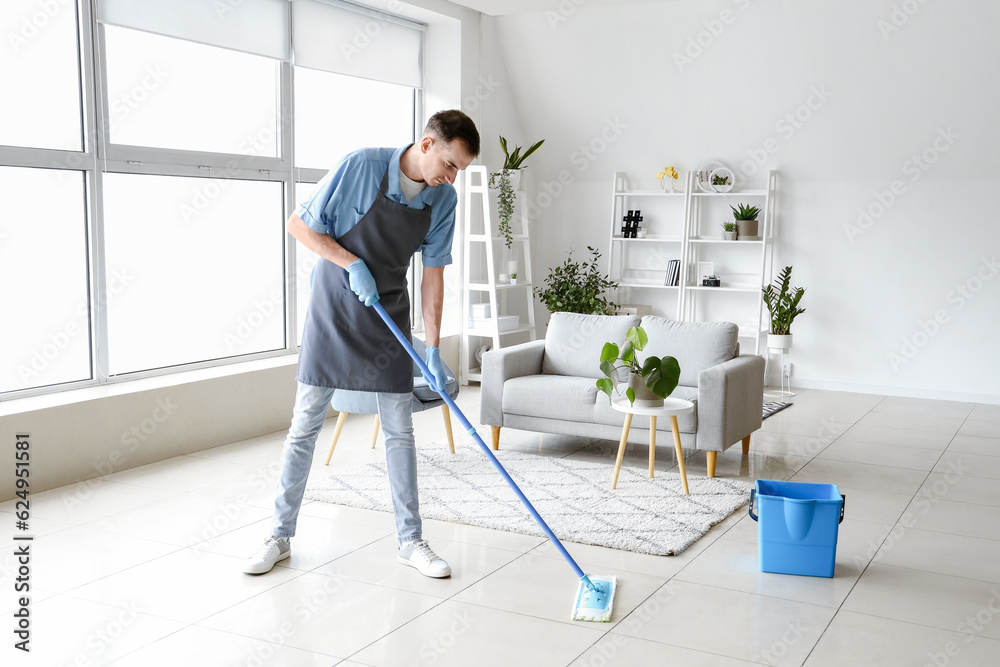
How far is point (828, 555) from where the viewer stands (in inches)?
116

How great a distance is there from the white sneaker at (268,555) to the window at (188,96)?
2352 mm

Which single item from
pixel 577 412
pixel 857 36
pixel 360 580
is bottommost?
pixel 360 580

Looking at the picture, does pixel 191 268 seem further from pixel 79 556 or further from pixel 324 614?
pixel 324 614

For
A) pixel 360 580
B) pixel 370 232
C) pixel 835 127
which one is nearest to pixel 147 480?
pixel 360 580

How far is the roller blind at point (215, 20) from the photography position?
4.28m

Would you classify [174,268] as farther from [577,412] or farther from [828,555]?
[828,555]

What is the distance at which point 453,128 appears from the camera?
2688 millimetres

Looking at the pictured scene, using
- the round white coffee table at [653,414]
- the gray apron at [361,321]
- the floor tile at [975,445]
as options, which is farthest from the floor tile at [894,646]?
the floor tile at [975,445]

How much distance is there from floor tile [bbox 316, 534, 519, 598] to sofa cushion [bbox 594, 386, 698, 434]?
1.20m

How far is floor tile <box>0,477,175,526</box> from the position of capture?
3.50 metres

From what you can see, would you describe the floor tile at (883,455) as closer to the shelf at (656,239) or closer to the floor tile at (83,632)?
the shelf at (656,239)

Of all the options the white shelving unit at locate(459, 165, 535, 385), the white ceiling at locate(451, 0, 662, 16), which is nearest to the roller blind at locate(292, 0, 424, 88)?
the white ceiling at locate(451, 0, 662, 16)

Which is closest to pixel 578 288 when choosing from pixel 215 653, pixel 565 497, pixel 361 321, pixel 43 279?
pixel 565 497

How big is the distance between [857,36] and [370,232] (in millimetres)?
4298
